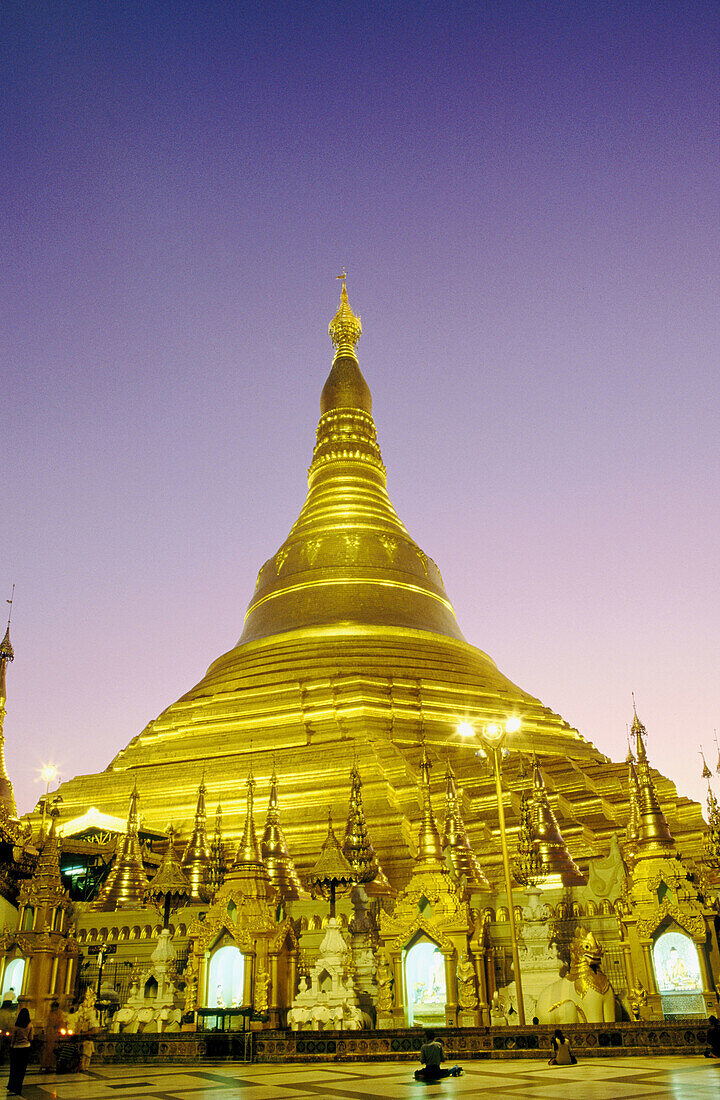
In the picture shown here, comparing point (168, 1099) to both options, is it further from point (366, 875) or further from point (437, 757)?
point (437, 757)

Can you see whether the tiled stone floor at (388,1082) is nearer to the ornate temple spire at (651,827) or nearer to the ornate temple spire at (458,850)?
the ornate temple spire at (651,827)

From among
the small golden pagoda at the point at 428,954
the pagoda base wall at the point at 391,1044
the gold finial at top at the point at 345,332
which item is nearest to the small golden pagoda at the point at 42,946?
the pagoda base wall at the point at 391,1044

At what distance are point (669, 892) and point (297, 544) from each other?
2565 cm

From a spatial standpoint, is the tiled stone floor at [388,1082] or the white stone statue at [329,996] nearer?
the tiled stone floor at [388,1082]

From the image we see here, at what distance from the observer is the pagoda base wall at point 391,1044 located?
34.5ft

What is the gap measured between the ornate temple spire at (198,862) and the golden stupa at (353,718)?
2.32m

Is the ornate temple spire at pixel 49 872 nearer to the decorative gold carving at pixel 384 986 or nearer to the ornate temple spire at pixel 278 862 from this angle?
the ornate temple spire at pixel 278 862

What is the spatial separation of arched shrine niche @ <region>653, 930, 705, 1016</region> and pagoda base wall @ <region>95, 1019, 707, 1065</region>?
2.91 m

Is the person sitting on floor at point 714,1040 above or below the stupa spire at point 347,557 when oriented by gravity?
below

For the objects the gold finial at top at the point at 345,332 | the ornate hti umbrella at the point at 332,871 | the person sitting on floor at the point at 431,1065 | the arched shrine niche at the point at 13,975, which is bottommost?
the person sitting on floor at the point at 431,1065

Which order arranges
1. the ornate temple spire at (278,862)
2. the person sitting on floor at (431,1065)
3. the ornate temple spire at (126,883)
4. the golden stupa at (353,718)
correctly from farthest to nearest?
1. the golden stupa at (353,718)
2. the ornate temple spire at (126,883)
3. the ornate temple spire at (278,862)
4. the person sitting on floor at (431,1065)

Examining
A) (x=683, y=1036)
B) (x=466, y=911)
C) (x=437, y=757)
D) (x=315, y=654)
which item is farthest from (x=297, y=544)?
(x=683, y=1036)

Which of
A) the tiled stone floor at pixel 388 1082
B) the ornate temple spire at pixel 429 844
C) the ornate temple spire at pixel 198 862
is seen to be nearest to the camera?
the tiled stone floor at pixel 388 1082

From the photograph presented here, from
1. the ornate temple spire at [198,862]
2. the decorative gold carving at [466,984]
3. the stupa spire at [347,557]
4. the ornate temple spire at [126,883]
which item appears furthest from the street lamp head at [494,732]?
the stupa spire at [347,557]
